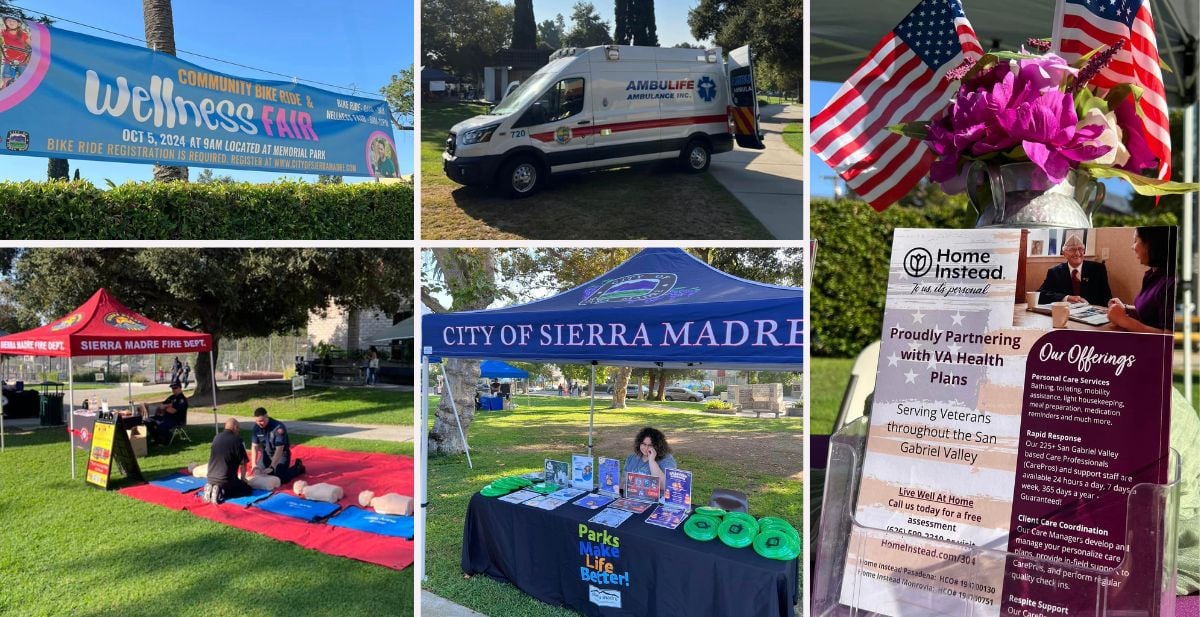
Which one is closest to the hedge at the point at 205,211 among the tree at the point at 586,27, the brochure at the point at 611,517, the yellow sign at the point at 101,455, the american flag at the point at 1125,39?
the yellow sign at the point at 101,455

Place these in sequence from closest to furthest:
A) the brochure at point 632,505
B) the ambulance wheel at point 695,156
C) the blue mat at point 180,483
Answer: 1. the ambulance wheel at point 695,156
2. the brochure at point 632,505
3. the blue mat at point 180,483

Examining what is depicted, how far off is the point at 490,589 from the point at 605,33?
10.0ft

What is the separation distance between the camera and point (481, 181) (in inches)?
111

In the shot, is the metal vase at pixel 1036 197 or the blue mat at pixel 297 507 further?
the blue mat at pixel 297 507

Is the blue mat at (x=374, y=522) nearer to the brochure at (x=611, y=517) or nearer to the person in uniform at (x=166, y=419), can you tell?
the brochure at (x=611, y=517)

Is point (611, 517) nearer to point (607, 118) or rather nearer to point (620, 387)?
point (607, 118)

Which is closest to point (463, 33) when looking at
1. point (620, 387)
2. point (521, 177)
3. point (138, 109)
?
point (521, 177)

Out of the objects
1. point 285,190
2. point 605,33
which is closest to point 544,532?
point 605,33

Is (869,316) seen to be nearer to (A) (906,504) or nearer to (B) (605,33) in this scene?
(B) (605,33)

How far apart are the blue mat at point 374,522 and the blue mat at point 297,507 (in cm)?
11

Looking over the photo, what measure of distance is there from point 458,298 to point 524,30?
850 centimetres

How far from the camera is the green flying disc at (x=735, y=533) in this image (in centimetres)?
289

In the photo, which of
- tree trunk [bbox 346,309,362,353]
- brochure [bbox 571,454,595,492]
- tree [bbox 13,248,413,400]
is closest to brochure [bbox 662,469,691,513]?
brochure [bbox 571,454,595,492]

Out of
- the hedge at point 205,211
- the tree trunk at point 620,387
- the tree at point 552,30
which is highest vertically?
the tree at point 552,30
